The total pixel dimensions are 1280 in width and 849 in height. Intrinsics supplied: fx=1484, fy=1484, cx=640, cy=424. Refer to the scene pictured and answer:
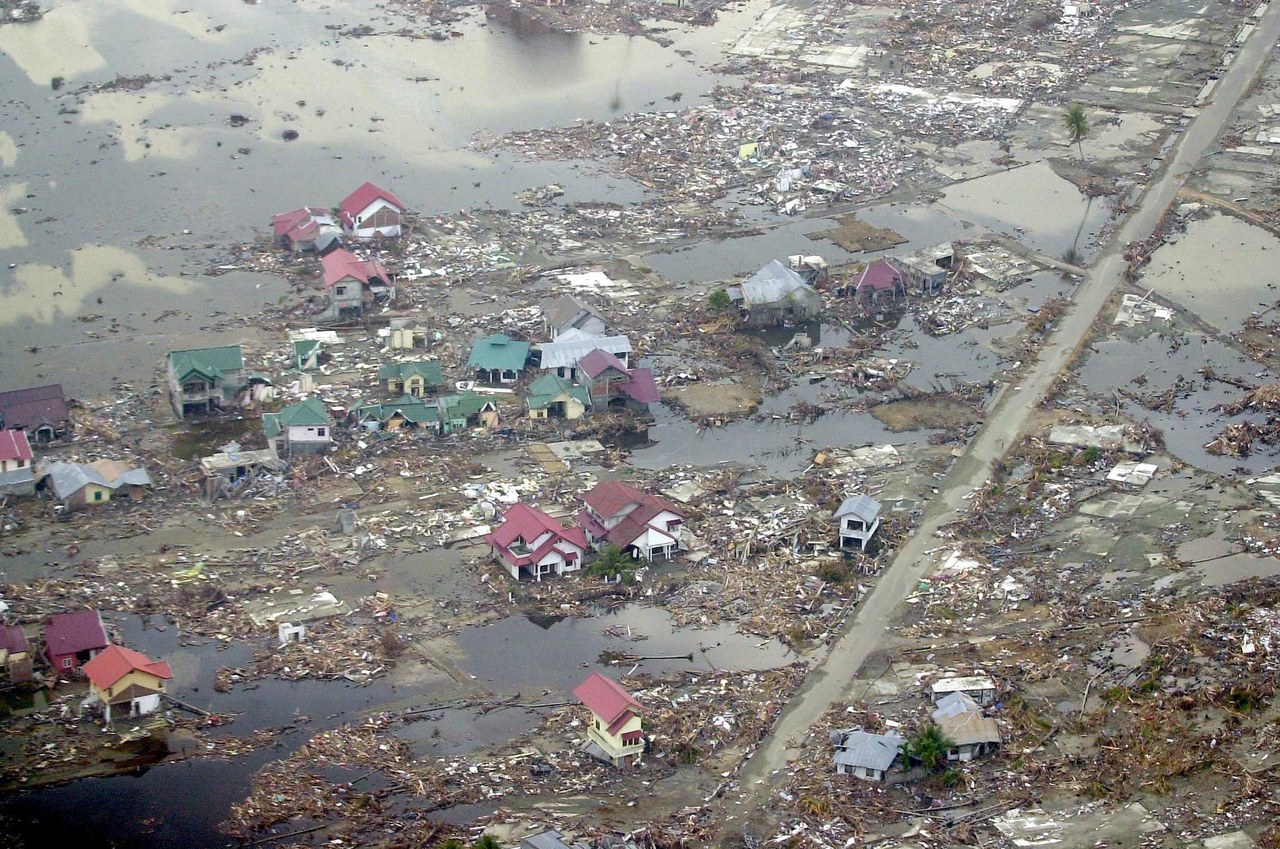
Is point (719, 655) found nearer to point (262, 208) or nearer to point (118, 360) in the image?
point (118, 360)

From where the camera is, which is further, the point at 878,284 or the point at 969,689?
the point at 878,284

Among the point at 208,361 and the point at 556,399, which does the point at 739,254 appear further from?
the point at 208,361

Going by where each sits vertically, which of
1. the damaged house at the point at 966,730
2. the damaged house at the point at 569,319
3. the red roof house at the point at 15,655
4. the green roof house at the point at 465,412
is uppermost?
the red roof house at the point at 15,655

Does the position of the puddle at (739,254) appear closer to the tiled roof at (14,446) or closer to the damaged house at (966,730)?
the tiled roof at (14,446)

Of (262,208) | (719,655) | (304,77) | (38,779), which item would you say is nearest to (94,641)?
(38,779)

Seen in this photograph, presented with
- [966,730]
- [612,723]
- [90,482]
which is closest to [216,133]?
[90,482]

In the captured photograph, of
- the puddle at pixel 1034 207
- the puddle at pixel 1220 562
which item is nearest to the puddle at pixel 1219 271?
the puddle at pixel 1034 207

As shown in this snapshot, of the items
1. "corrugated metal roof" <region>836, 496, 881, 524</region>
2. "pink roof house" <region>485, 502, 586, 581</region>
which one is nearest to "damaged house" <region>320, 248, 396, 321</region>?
"pink roof house" <region>485, 502, 586, 581</region>
